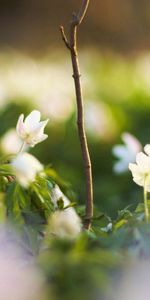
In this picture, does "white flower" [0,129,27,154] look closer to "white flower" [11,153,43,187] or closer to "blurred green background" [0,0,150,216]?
"blurred green background" [0,0,150,216]

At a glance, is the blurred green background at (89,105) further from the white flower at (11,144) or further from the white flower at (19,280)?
the white flower at (19,280)

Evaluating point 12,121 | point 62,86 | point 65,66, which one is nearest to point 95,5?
point 65,66

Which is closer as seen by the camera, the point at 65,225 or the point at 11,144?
the point at 65,225

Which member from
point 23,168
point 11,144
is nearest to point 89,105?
point 11,144

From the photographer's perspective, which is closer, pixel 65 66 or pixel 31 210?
pixel 31 210

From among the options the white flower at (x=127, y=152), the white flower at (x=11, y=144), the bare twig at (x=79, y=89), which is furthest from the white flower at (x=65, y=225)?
the white flower at (x=11, y=144)

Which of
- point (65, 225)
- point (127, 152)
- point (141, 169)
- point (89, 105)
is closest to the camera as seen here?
point (65, 225)

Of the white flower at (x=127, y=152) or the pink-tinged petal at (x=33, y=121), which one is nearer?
the pink-tinged petal at (x=33, y=121)

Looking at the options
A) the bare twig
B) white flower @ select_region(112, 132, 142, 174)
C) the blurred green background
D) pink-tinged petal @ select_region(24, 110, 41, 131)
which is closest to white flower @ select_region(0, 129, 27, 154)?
the blurred green background

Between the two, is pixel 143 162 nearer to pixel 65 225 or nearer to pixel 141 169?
pixel 141 169

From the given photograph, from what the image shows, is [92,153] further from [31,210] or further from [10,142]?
[31,210]

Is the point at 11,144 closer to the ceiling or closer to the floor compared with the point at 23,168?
closer to the floor
